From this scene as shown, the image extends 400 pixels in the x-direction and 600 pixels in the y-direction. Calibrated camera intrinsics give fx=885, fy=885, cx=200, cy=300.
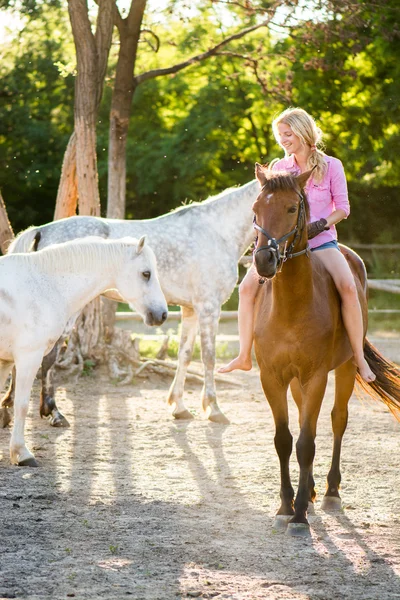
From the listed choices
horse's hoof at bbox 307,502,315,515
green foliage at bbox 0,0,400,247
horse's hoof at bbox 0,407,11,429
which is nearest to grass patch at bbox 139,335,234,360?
horse's hoof at bbox 0,407,11,429

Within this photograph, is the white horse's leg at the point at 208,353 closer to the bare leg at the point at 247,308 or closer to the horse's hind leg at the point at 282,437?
the bare leg at the point at 247,308

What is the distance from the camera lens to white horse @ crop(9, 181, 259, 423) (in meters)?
8.80

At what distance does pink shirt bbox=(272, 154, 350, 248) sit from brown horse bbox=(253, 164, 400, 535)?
21 centimetres

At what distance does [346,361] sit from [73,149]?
662cm

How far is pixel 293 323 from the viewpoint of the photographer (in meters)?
4.86

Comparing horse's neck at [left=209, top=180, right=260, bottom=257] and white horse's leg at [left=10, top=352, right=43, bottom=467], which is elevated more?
horse's neck at [left=209, top=180, right=260, bottom=257]

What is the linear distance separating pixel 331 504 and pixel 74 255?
8.43 ft

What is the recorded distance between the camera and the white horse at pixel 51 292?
6199 millimetres

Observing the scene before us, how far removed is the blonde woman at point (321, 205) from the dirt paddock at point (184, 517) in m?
1.13

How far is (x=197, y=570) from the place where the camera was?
4.12 meters

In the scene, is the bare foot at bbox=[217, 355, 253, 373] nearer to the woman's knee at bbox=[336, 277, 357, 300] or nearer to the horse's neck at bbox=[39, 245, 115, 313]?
the woman's knee at bbox=[336, 277, 357, 300]

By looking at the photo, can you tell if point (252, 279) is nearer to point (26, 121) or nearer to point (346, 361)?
point (346, 361)

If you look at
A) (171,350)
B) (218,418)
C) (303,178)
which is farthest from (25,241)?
(171,350)

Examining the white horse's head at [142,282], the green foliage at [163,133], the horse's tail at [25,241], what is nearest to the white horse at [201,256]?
the horse's tail at [25,241]
